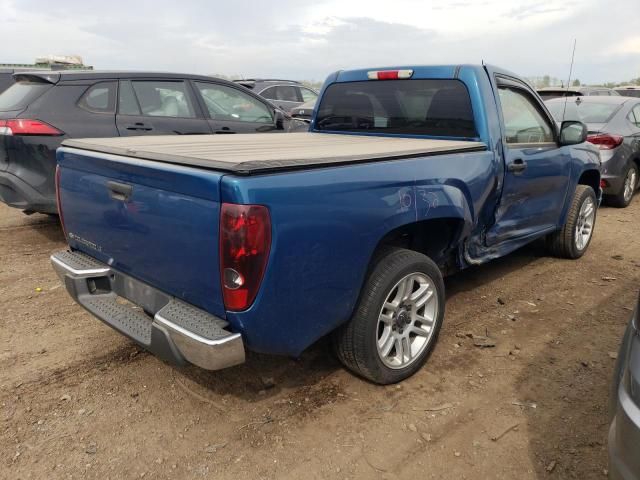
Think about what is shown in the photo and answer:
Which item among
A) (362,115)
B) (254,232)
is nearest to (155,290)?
(254,232)

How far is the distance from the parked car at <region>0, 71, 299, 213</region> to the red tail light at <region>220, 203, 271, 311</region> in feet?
12.2

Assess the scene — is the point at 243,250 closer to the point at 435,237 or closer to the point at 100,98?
the point at 435,237

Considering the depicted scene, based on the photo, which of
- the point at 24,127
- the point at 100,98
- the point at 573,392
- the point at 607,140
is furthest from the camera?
the point at 607,140

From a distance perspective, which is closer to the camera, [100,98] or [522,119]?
[522,119]

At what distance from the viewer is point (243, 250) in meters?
2.04

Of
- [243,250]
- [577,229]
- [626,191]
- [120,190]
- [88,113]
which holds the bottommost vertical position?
[626,191]

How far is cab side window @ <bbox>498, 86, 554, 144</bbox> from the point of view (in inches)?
151

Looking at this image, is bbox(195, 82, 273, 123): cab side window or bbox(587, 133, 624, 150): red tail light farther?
bbox(587, 133, 624, 150): red tail light

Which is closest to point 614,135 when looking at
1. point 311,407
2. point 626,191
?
point 626,191

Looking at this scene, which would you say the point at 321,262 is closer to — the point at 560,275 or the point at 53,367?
the point at 53,367

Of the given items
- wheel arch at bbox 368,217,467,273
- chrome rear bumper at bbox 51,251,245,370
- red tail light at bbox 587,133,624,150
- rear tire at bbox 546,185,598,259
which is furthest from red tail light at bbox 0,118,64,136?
red tail light at bbox 587,133,624,150

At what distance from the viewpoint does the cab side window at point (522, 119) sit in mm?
3845

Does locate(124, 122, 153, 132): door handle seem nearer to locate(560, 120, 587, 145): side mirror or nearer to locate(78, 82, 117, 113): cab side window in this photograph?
locate(78, 82, 117, 113): cab side window

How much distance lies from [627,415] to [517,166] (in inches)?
94.3
